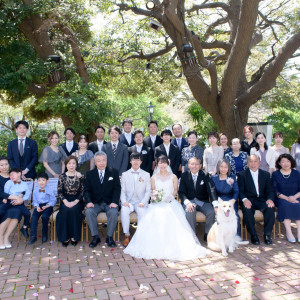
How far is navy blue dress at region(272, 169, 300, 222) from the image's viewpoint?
5.73 m

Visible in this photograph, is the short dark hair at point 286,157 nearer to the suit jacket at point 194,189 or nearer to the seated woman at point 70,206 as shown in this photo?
the suit jacket at point 194,189

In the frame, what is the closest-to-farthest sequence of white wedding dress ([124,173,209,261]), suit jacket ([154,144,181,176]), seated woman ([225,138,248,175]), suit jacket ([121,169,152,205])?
1. white wedding dress ([124,173,209,261])
2. suit jacket ([121,169,152,205])
3. seated woman ([225,138,248,175])
4. suit jacket ([154,144,181,176])

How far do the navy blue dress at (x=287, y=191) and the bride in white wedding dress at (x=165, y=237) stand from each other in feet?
5.63

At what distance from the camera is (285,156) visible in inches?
236

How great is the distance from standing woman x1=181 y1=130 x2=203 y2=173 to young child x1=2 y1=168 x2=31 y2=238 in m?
3.24

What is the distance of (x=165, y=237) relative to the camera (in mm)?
5172

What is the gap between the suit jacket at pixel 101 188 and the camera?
19.5 feet

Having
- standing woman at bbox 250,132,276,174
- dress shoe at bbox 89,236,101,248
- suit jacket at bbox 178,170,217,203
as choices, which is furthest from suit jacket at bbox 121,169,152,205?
standing woman at bbox 250,132,276,174

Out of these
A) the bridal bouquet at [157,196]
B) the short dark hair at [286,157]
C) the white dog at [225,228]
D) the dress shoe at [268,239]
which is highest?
the short dark hair at [286,157]

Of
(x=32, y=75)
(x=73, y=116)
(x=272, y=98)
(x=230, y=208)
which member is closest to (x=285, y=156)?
(x=230, y=208)

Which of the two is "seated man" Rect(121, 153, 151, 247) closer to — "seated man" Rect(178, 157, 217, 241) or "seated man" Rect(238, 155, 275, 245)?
"seated man" Rect(178, 157, 217, 241)

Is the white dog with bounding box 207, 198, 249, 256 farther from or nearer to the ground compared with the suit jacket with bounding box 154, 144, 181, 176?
nearer to the ground

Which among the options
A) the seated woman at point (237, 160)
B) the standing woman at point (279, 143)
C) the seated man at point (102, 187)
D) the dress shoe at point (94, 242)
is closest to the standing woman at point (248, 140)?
the standing woman at point (279, 143)

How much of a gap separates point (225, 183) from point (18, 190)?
3815 mm
